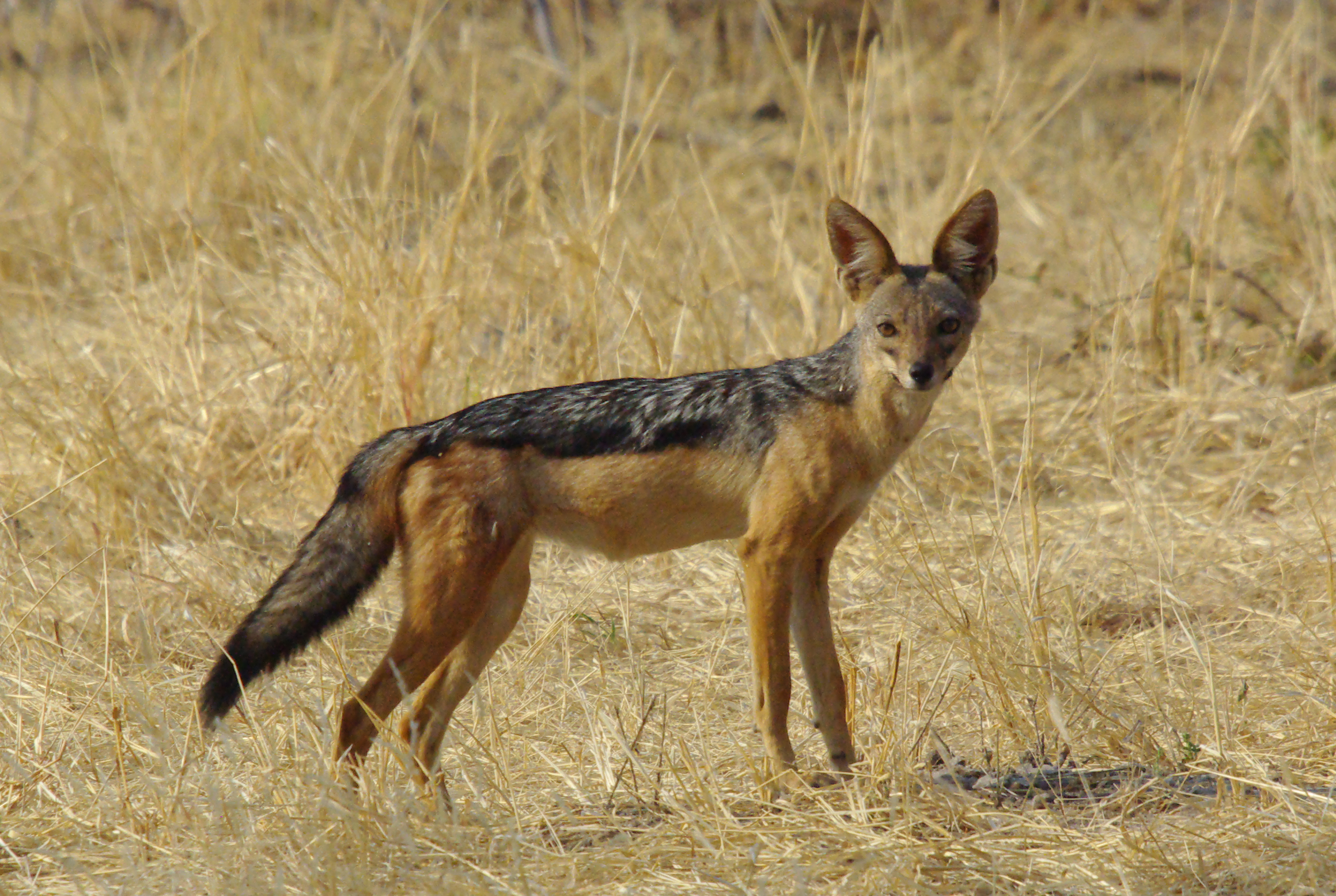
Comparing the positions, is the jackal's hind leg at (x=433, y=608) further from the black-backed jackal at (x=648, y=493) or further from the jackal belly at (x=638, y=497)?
the jackal belly at (x=638, y=497)

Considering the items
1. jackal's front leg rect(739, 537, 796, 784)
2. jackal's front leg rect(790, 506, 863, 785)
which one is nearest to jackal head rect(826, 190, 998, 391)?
jackal's front leg rect(790, 506, 863, 785)

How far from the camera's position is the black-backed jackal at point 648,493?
13.2 ft

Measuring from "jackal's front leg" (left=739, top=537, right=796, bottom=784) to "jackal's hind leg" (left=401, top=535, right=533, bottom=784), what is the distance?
0.73 metres

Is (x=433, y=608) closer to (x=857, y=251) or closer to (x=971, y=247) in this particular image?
(x=857, y=251)

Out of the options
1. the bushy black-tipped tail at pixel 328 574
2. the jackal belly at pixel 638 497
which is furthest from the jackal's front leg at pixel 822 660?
the bushy black-tipped tail at pixel 328 574

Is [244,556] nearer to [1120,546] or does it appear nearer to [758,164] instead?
[1120,546]

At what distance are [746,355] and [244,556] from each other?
2.95m

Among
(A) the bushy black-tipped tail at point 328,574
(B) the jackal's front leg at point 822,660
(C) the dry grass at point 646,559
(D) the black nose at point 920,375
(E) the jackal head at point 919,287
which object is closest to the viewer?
(C) the dry grass at point 646,559

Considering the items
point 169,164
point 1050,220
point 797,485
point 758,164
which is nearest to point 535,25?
point 758,164

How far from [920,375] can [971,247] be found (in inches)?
23.9

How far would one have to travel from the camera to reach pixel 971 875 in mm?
3402

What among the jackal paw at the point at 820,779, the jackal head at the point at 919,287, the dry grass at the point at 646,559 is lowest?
the jackal paw at the point at 820,779

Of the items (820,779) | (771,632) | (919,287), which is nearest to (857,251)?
(919,287)

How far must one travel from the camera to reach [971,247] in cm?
450
